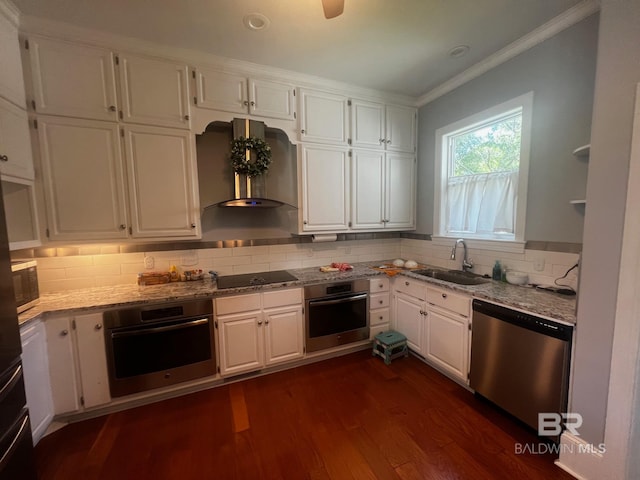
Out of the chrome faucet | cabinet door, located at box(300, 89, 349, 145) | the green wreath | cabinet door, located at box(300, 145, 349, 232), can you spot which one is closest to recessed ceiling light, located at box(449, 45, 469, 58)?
cabinet door, located at box(300, 89, 349, 145)

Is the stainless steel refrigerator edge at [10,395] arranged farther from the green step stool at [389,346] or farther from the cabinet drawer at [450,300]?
the cabinet drawer at [450,300]

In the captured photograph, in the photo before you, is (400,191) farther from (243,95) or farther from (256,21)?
(256,21)

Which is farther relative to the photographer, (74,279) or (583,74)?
(74,279)

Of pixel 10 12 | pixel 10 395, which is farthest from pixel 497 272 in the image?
pixel 10 12

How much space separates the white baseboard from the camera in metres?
1.42

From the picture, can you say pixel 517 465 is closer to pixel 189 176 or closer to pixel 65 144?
pixel 189 176

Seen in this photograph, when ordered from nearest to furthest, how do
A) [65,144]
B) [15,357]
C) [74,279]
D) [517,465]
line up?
[15,357]
[517,465]
[65,144]
[74,279]

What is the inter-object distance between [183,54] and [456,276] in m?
3.30

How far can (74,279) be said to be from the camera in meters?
2.24

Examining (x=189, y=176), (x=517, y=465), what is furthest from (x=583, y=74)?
(x=189, y=176)

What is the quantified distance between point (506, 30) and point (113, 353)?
391 centimetres

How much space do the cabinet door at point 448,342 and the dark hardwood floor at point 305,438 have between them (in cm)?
19

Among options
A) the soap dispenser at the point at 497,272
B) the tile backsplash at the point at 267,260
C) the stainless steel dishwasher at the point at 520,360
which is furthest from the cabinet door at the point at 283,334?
the soap dispenser at the point at 497,272

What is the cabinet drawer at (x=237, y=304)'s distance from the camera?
7.33 ft
